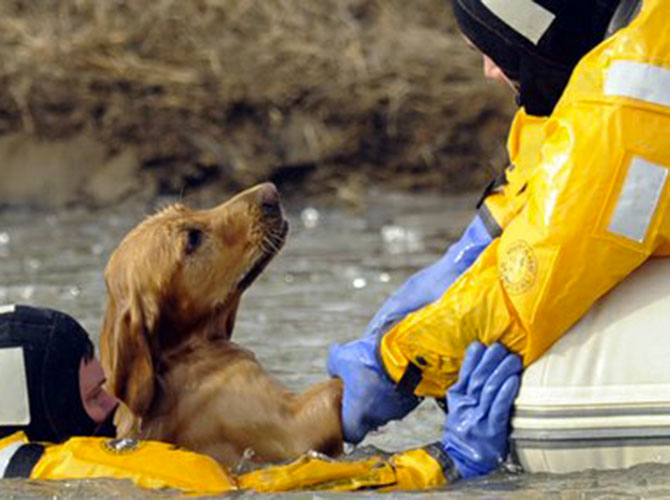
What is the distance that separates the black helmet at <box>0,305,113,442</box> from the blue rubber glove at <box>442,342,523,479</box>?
47.1 inches

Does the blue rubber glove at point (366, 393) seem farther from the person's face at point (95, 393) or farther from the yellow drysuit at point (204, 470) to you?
the person's face at point (95, 393)

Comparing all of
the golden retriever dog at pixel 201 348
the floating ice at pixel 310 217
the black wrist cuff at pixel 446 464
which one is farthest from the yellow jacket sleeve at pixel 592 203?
the floating ice at pixel 310 217

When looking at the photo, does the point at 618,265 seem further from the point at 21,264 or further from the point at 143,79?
the point at 143,79

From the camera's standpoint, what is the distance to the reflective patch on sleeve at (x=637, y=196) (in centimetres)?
495

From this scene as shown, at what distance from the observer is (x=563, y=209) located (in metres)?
4.95

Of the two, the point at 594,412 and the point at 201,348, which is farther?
the point at 201,348

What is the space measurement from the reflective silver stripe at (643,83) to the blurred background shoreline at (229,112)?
694 centimetres

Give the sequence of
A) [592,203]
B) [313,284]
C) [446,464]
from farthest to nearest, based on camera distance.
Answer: [313,284]
[446,464]
[592,203]

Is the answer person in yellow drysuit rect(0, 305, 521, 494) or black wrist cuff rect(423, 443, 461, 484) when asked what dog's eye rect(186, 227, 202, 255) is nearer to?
person in yellow drysuit rect(0, 305, 521, 494)

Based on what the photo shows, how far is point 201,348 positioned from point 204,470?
0.63 metres

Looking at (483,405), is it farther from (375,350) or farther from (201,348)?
(201,348)

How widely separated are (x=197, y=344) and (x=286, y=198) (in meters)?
6.33

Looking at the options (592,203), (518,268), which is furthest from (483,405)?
(592,203)

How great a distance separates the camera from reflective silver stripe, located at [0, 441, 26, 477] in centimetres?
538
